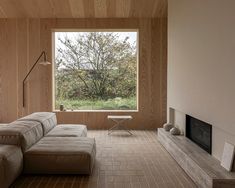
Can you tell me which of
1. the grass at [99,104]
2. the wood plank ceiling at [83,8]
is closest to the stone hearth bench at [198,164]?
the grass at [99,104]

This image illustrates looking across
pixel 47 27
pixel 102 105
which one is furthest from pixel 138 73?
pixel 47 27

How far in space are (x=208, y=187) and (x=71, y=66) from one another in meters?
5.54

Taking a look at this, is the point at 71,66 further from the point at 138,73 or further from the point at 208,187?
the point at 208,187

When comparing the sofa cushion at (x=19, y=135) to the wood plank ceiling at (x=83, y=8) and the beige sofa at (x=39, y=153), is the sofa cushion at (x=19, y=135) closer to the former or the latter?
the beige sofa at (x=39, y=153)

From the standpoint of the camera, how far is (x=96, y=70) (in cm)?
802

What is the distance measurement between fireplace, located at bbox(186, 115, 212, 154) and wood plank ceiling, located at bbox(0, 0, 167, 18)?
3.08 m

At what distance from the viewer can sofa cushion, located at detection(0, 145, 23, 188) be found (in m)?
3.21

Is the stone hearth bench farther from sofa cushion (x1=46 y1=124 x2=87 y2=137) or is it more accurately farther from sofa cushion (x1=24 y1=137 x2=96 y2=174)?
sofa cushion (x1=46 y1=124 x2=87 y2=137)

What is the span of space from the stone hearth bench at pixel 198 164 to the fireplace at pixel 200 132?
3.3 inches

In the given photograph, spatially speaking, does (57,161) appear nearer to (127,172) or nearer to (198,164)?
(127,172)

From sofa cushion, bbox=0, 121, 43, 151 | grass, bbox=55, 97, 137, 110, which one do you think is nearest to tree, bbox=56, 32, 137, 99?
grass, bbox=55, 97, 137, 110

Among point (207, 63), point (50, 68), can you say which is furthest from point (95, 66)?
point (207, 63)

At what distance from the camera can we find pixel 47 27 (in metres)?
7.70

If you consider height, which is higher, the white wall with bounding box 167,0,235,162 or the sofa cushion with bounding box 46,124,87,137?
the white wall with bounding box 167,0,235,162
